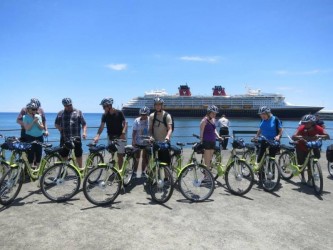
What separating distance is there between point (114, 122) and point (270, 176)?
11.5ft

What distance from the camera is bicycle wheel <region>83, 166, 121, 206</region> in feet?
14.7

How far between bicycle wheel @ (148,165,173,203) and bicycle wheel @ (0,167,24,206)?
2187 mm

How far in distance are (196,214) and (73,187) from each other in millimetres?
2200

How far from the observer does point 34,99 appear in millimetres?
5699

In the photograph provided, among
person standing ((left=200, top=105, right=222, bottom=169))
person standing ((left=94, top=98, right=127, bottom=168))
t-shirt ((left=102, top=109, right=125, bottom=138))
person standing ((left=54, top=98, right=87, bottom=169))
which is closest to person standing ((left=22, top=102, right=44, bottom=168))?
person standing ((left=54, top=98, right=87, bottom=169))

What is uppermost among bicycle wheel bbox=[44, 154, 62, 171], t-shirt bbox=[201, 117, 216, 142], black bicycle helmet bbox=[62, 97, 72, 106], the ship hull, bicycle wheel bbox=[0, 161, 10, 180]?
the ship hull

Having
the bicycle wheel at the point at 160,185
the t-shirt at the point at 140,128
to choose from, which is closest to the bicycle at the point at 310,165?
the bicycle wheel at the point at 160,185

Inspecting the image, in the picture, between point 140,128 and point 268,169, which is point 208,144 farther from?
point 140,128

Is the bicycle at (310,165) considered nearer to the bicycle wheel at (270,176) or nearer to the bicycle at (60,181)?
the bicycle wheel at (270,176)

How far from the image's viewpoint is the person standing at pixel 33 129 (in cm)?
558

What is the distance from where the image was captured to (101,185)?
14.9 ft

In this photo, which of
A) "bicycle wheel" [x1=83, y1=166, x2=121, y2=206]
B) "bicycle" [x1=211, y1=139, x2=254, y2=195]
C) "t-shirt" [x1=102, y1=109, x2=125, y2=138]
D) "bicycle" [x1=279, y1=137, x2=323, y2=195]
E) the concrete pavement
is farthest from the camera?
"t-shirt" [x1=102, y1=109, x2=125, y2=138]

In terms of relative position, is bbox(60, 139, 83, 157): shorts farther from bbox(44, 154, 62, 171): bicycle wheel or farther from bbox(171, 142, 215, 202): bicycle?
bbox(171, 142, 215, 202): bicycle

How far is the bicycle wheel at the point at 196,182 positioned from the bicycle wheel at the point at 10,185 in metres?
2.71
